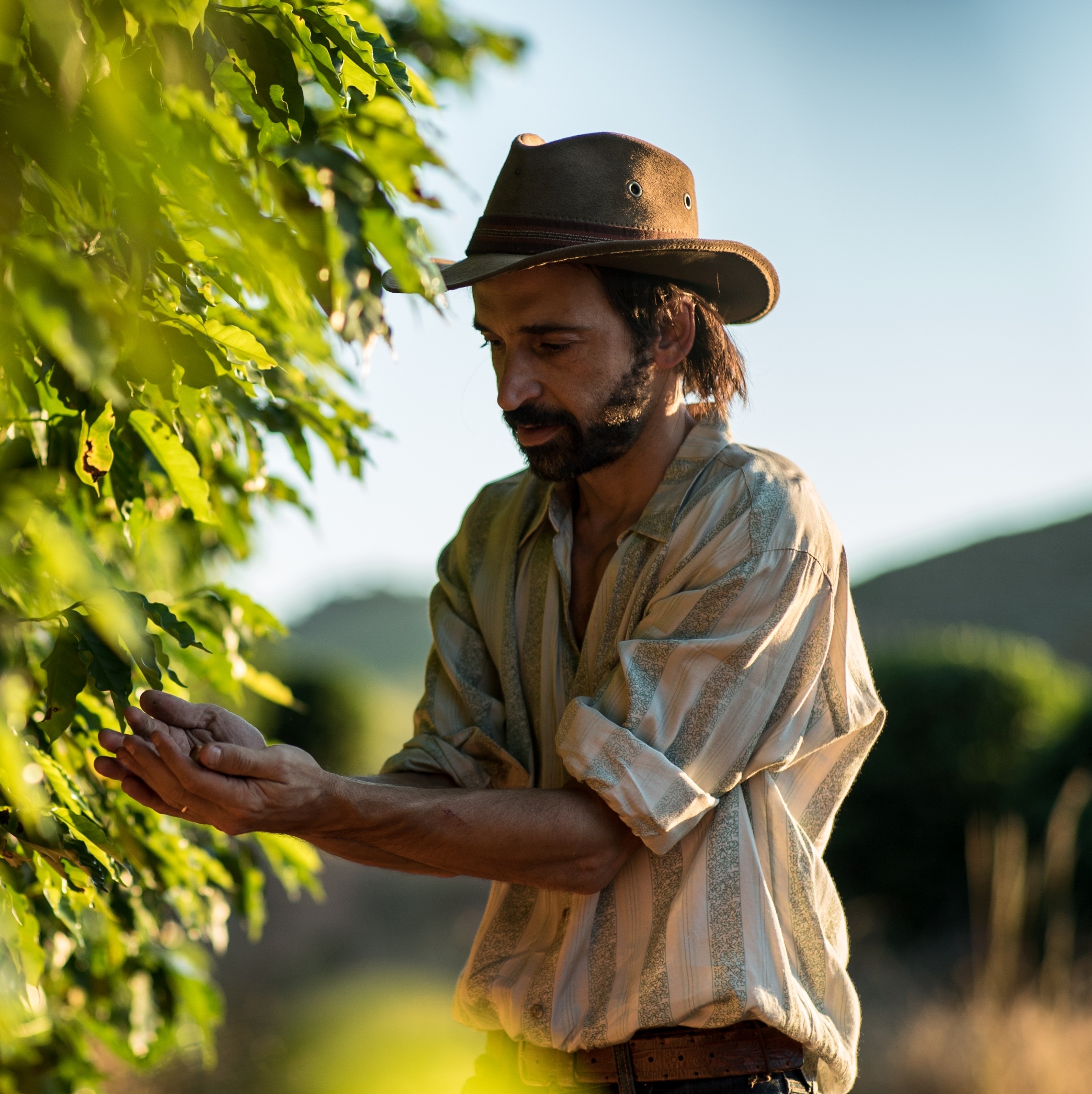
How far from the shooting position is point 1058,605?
1680 cm

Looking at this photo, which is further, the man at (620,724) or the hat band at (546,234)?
the hat band at (546,234)

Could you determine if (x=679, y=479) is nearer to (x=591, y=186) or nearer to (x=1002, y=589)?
(x=591, y=186)

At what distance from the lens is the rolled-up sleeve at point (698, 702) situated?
5.66 feet

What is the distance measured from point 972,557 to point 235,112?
1856 cm

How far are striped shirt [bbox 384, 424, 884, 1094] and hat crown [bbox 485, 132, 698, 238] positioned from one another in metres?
0.38

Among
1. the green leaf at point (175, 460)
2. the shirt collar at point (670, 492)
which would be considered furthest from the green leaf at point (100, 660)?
the shirt collar at point (670, 492)

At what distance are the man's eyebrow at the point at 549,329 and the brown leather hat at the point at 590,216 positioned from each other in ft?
0.31

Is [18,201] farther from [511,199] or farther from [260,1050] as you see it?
[260,1050]

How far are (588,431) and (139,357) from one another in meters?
0.93

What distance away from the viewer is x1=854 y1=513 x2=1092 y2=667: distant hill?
652 inches

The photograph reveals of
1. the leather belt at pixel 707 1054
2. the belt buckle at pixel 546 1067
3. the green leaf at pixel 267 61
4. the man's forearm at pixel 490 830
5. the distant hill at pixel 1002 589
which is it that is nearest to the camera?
the green leaf at pixel 267 61

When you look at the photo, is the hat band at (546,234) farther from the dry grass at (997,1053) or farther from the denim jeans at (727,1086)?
the dry grass at (997,1053)

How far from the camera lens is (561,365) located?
201 centimetres

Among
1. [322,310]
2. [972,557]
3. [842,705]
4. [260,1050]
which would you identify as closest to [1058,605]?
[972,557]
